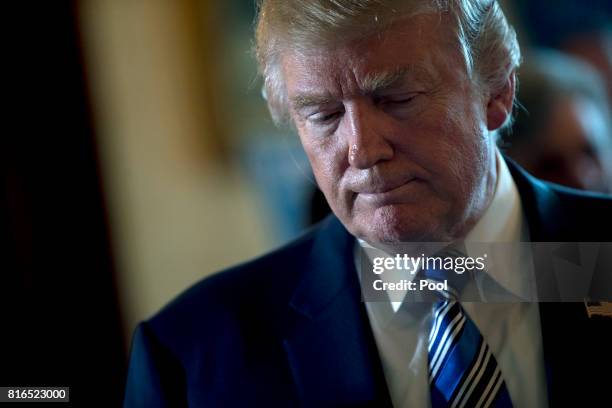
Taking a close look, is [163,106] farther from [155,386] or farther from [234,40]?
[155,386]

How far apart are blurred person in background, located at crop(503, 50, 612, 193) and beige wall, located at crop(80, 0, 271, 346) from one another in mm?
1349

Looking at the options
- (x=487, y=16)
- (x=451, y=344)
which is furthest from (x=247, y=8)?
(x=451, y=344)

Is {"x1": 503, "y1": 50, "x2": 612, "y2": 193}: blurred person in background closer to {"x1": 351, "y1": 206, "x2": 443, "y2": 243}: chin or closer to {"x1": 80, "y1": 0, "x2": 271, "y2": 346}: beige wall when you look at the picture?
{"x1": 351, "y1": 206, "x2": 443, "y2": 243}: chin

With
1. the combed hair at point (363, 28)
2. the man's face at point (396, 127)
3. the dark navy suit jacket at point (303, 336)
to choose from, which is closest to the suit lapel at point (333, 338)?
the dark navy suit jacket at point (303, 336)

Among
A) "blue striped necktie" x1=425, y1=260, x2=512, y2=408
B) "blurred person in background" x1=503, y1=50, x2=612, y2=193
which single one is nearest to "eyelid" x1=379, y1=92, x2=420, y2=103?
"blue striped necktie" x1=425, y1=260, x2=512, y2=408

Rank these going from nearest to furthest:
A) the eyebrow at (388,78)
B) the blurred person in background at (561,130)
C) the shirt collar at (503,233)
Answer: the eyebrow at (388,78), the shirt collar at (503,233), the blurred person in background at (561,130)

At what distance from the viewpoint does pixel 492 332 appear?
37.1 inches

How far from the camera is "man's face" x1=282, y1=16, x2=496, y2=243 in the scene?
2.80 ft

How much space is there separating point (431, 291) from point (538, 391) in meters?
0.18

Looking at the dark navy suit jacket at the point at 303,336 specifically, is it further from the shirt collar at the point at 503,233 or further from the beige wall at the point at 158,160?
the beige wall at the point at 158,160

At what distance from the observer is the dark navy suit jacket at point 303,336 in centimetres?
91

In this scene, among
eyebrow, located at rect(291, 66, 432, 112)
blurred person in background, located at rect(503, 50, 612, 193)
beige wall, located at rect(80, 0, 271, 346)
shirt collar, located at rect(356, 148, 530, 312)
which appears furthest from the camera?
beige wall, located at rect(80, 0, 271, 346)

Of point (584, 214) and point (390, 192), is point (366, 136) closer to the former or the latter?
point (390, 192)

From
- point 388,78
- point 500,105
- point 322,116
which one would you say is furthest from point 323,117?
point 500,105
